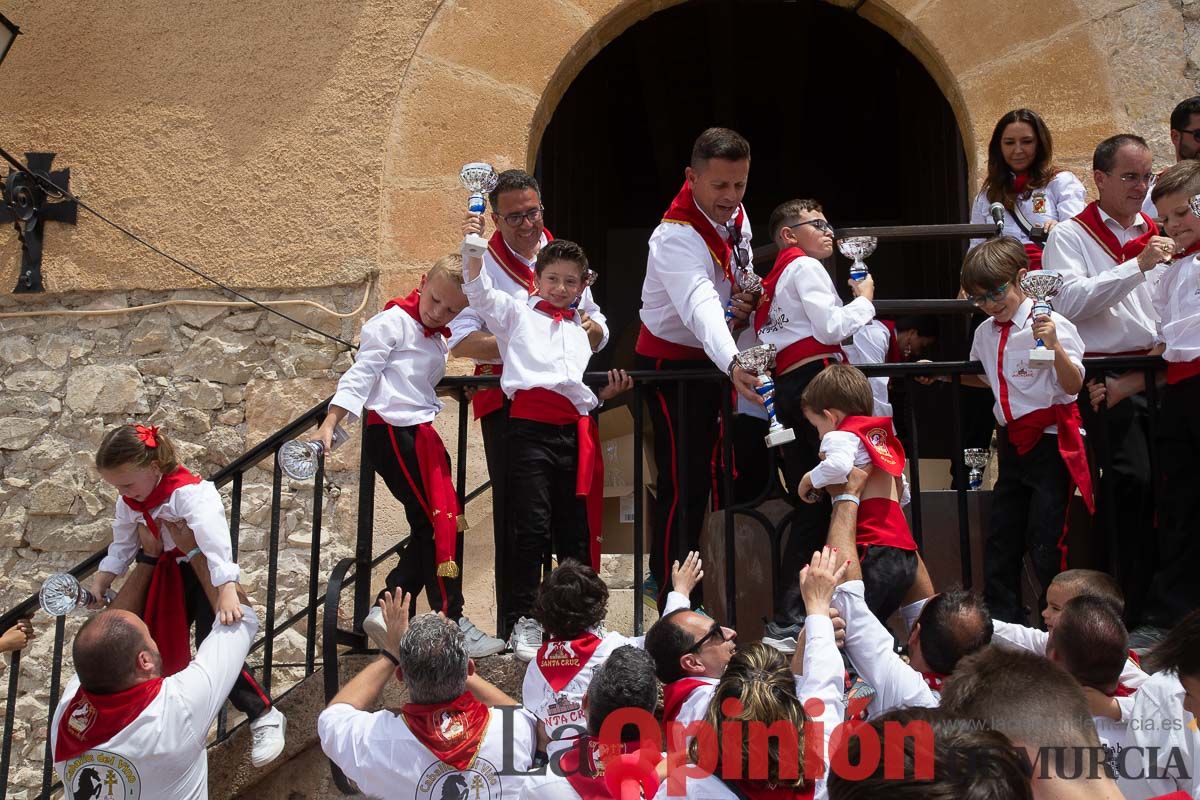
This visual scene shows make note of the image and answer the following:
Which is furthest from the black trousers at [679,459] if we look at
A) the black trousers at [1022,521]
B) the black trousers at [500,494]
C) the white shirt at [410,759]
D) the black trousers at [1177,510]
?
the black trousers at [1177,510]

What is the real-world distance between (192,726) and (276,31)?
3.93 m

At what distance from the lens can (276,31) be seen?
6.50m

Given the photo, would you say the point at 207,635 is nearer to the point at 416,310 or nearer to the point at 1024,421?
the point at 416,310

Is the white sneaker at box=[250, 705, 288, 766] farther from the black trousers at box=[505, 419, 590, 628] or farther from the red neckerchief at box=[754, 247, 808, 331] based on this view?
the red neckerchief at box=[754, 247, 808, 331]

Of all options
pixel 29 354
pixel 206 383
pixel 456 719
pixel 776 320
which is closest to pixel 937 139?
pixel 776 320

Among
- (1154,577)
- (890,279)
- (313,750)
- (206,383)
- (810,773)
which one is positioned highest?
(890,279)

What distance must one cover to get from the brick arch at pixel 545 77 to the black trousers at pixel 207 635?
7.03ft

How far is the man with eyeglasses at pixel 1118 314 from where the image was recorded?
443 cm

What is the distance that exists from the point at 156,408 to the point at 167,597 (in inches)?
77.9

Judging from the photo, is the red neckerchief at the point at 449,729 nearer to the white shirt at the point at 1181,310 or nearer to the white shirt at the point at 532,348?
the white shirt at the point at 532,348

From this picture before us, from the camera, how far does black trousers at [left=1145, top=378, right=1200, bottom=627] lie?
13.4 ft

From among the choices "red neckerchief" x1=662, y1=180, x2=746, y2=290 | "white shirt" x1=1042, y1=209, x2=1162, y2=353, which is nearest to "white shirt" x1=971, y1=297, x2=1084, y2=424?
"white shirt" x1=1042, y1=209, x2=1162, y2=353

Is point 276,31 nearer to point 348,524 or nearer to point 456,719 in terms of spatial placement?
point 348,524

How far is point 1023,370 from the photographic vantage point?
435 cm
